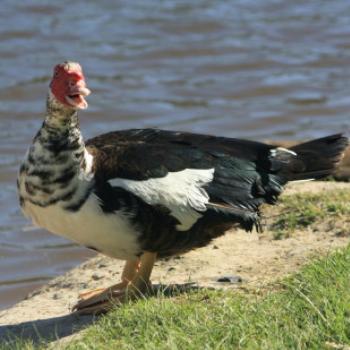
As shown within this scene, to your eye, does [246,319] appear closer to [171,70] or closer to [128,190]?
[128,190]

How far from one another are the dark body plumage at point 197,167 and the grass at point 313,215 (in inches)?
21.7

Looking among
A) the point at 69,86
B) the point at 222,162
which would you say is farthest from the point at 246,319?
the point at 69,86

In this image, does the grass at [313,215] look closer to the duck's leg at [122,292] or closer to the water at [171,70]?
the duck's leg at [122,292]

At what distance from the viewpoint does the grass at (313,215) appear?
6.38 meters

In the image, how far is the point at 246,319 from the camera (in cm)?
457

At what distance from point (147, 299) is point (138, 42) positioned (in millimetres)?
8149

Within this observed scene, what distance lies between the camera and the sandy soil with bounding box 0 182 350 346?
5.50 metres

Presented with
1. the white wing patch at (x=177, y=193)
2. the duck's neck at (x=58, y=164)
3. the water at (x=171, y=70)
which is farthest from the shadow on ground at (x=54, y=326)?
the water at (x=171, y=70)

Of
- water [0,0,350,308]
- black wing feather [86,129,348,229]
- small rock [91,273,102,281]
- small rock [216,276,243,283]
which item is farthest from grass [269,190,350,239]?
water [0,0,350,308]

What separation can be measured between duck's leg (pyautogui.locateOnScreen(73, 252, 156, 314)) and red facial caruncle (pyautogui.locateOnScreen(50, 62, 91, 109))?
847 mm

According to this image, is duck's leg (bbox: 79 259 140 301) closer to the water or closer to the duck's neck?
the duck's neck

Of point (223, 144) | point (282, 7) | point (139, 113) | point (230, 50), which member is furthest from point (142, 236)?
point (282, 7)

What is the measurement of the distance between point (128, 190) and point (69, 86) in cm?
57

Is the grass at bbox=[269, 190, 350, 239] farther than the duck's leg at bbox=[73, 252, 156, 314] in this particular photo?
Yes
